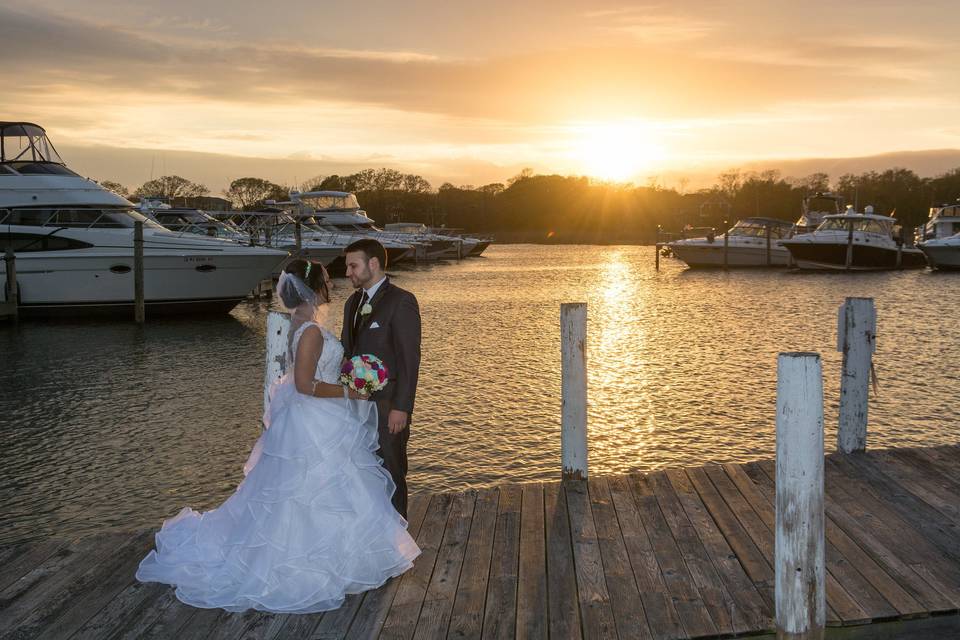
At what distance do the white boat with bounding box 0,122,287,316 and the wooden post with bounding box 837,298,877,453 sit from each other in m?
21.0

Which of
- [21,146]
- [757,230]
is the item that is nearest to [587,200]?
[757,230]

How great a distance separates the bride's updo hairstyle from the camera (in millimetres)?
4723

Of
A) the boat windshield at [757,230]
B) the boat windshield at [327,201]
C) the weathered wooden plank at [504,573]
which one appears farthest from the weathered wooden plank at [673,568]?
the boat windshield at [327,201]

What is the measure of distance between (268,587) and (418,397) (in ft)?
32.4

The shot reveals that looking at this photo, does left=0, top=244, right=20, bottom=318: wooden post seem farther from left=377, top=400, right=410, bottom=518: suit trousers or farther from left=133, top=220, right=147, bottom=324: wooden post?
left=377, top=400, right=410, bottom=518: suit trousers

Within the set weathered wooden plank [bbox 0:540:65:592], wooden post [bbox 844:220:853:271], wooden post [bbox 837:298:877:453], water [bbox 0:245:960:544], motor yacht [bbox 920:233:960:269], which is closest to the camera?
weathered wooden plank [bbox 0:540:65:592]

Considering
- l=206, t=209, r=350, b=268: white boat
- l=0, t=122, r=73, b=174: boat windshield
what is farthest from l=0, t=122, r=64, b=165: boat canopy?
l=206, t=209, r=350, b=268: white boat

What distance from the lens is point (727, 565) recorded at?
15.9ft

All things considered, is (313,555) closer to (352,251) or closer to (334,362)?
(334,362)

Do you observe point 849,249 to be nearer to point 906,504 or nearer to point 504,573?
point 906,504

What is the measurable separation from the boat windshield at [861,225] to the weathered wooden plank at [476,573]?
4778 cm

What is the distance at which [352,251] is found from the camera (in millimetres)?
4820

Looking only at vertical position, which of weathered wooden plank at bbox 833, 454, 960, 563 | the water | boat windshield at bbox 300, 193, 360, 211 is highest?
boat windshield at bbox 300, 193, 360, 211

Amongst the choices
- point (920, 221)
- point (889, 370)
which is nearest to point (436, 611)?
point (889, 370)
